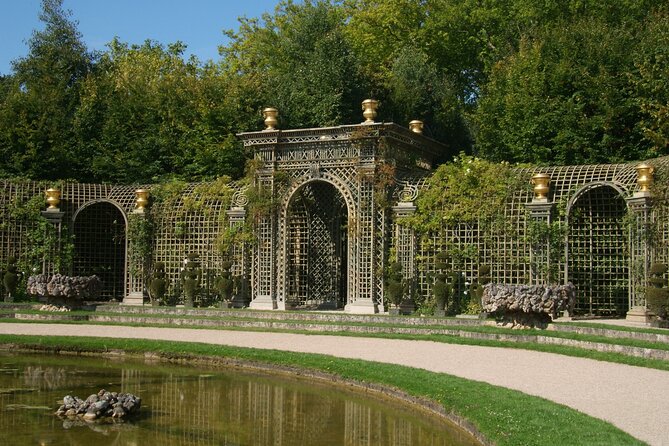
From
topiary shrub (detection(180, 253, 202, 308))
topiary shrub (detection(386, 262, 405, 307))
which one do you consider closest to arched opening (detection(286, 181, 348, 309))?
topiary shrub (detection(180, 253, 202, 308))

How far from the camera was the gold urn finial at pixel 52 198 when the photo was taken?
22984 mm

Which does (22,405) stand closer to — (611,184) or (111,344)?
(111,344)

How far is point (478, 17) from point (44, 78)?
59.2ft

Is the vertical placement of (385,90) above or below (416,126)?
above

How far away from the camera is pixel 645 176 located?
55.6 feet

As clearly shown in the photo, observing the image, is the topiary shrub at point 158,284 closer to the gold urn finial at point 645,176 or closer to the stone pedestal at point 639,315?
the stone pedestal at point 639,315

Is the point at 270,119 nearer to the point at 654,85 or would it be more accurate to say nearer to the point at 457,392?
the point at 654,85

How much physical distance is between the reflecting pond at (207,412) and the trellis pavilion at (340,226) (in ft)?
28.4

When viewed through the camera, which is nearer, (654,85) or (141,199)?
(141,199)

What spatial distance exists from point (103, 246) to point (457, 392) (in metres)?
17.7

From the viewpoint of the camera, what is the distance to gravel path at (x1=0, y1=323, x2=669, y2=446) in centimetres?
805

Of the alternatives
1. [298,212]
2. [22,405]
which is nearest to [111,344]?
[22,405]

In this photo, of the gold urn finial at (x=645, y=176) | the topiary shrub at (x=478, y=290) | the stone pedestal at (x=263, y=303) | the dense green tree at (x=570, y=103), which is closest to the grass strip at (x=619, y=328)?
the topiary shrub at (x=478, y=290)

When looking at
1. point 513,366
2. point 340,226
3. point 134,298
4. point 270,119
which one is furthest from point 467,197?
point 134,298
